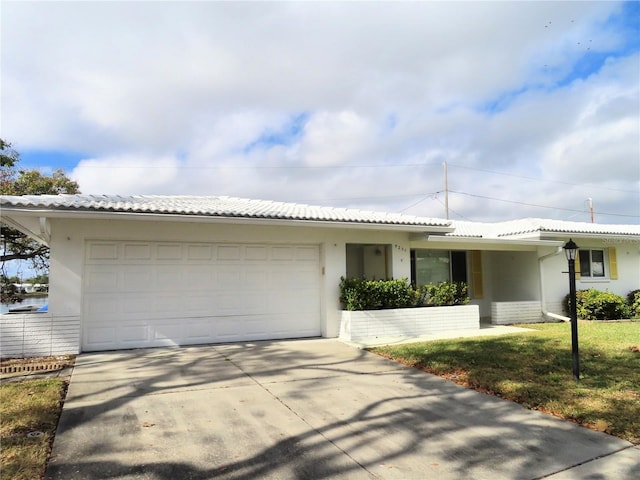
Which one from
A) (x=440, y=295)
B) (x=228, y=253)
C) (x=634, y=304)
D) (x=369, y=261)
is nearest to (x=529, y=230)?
(x=634, y=304)

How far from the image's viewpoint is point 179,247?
30.8 ft

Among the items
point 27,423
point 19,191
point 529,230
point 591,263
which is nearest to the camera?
point 27,423

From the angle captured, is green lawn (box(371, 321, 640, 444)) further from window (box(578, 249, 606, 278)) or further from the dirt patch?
the dirt patch

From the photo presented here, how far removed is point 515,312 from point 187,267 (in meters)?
10.5

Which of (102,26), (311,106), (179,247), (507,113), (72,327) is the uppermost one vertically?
(507,113)

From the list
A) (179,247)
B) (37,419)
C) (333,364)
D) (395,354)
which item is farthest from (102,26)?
(395,354)

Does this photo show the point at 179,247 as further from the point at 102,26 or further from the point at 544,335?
the point at 544,335

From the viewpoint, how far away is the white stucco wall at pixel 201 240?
8312mm

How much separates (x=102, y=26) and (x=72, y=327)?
586 cm

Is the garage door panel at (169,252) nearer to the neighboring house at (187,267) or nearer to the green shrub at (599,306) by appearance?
the neighboring house at (187,267)

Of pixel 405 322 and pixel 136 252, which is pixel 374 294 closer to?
pixel 405 322

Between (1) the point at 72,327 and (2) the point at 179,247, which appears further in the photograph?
(2) the point at 179,247

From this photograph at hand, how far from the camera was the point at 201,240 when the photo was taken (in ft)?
31.1

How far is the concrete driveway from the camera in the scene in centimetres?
354
